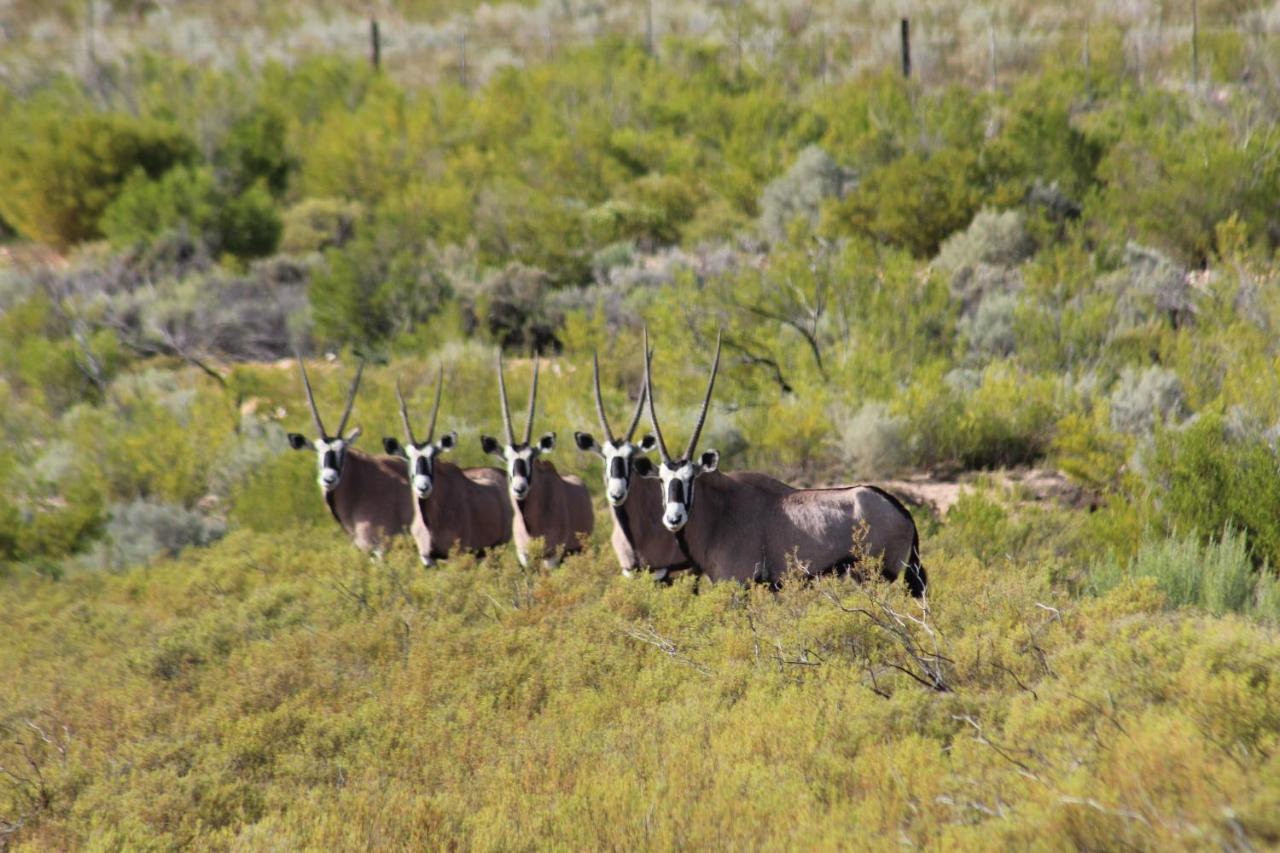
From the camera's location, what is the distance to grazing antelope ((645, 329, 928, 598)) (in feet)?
27.9

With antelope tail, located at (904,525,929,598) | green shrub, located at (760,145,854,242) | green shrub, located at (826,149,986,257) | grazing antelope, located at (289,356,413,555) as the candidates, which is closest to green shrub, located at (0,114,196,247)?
green shrub, located at (760,145,854,242)

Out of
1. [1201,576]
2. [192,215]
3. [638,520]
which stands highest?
[638,520]

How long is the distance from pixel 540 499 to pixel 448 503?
95 centimetres

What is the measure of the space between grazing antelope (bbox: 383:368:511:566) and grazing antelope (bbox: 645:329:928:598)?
2489 mm

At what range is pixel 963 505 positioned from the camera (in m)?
10.9

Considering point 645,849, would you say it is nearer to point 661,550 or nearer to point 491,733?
point 491,733

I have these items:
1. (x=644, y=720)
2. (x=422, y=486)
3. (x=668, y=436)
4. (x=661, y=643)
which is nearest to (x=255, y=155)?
(x=668, y=436)

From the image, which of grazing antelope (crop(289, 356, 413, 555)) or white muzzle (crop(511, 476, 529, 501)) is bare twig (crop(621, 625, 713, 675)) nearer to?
white muzzle (crop(511, 476, 529, 501))

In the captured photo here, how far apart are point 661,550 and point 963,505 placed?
10.3 feet

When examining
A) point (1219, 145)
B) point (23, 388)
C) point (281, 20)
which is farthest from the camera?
point (281, 20)

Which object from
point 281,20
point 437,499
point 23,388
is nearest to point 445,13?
point 281,20

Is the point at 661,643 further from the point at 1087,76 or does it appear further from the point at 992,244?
the point at 1087,76

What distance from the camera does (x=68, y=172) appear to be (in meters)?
29.3

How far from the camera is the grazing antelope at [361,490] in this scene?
1154cm
